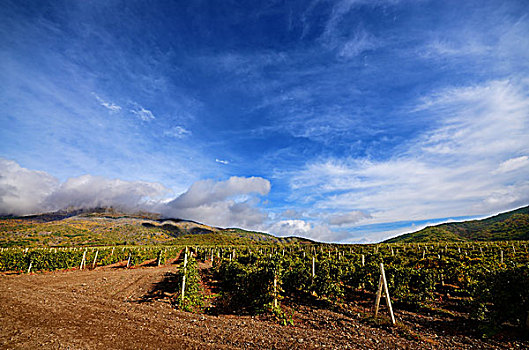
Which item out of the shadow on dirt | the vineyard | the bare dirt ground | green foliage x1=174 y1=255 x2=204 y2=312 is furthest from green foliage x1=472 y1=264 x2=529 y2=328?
the shadow on dirt

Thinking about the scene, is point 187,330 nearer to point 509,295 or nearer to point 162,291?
point 162,291

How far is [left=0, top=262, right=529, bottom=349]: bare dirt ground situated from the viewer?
9031 mm

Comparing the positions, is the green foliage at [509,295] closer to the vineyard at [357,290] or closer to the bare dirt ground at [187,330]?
the vineyard at [357,290]

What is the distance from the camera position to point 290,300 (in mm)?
15828

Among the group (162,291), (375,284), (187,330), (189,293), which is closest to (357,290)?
(375,284)

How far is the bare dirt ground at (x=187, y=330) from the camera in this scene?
9.03 m

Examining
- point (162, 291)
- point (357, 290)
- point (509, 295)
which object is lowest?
point (162, 291)

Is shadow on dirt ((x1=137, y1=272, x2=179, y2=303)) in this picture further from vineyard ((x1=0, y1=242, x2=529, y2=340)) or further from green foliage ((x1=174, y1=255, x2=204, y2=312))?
vineyard ((x1=0, y1=242, x2=529, y2=340))

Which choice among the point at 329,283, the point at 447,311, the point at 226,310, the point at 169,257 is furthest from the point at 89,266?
the point at 447,311

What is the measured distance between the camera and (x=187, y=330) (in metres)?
10.4

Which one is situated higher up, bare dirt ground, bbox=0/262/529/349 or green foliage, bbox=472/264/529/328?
green foliage, bbox=472/264/529/328

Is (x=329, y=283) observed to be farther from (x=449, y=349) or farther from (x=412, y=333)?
(x=449, y=349)

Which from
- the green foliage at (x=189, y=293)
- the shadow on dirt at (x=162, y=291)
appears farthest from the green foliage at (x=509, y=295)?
the shadow on dirt at (x=162, y=291)

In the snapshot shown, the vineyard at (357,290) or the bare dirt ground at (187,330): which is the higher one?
the vineyard at (357,290)
